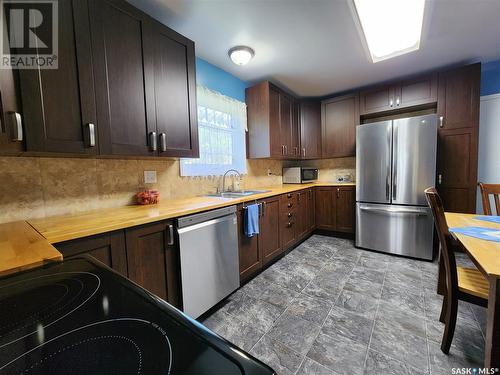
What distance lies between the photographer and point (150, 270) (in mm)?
1315

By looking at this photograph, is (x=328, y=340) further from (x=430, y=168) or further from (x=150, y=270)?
(x=430, y=168)

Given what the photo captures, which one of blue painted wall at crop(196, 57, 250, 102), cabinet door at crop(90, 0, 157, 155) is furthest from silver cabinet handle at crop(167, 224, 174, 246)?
blue painted wall at crop(196, 57, 250, 102)

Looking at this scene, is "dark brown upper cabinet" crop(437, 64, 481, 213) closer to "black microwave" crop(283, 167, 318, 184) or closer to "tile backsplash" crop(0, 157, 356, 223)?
"black microwave" crop(283, 167, 318, 184)

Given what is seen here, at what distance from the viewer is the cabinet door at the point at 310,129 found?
12.2 feet

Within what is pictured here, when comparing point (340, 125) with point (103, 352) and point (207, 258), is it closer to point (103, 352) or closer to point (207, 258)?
point (207, 258)

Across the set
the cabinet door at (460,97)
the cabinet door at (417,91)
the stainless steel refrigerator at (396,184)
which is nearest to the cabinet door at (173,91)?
the stainless steel refrigerator at (396,184)

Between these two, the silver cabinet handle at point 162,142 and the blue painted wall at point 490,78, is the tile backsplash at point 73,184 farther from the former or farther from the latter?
the blue painted wall at point 490,78

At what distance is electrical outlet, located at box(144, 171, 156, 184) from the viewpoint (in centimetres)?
190

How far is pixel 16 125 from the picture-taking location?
1016mm

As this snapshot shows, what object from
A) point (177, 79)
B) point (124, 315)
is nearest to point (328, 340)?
point (124, 315)

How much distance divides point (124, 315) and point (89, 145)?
1.16 meters

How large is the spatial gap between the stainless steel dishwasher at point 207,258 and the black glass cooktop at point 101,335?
858 mm

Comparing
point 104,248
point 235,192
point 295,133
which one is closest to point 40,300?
point 104,248

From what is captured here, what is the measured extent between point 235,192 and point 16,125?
197 centimetres
